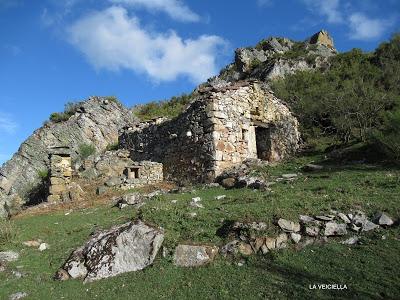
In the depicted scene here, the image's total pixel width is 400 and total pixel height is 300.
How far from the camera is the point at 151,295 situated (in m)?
7.38

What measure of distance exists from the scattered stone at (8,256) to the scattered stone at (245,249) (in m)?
5.42

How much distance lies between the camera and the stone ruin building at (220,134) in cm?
1681

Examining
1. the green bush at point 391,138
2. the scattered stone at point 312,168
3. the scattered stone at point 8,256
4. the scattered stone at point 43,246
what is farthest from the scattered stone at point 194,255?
the green bush at point 391,138

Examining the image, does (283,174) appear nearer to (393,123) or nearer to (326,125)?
(393,123)

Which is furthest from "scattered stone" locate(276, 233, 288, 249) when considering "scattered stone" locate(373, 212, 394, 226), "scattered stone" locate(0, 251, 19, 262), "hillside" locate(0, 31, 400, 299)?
"scattered stone" locate(0, 251, 19, 262)

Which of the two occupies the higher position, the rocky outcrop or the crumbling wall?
the rocky outcrop

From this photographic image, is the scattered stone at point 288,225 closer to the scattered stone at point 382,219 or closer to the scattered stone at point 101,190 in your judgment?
the scattered stone at point 382,219

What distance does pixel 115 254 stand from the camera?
28.9ft

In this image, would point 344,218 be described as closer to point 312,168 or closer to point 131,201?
point 312,168

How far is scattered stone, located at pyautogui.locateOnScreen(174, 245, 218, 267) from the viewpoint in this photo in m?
8.27

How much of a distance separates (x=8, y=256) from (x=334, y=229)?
24.8ft

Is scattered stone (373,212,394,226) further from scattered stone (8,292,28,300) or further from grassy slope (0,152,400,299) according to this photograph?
scattered stone (8,292,28,300)

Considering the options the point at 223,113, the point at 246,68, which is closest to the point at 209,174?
the point at 223,113

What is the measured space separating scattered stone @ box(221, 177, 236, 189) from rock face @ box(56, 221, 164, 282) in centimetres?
555
